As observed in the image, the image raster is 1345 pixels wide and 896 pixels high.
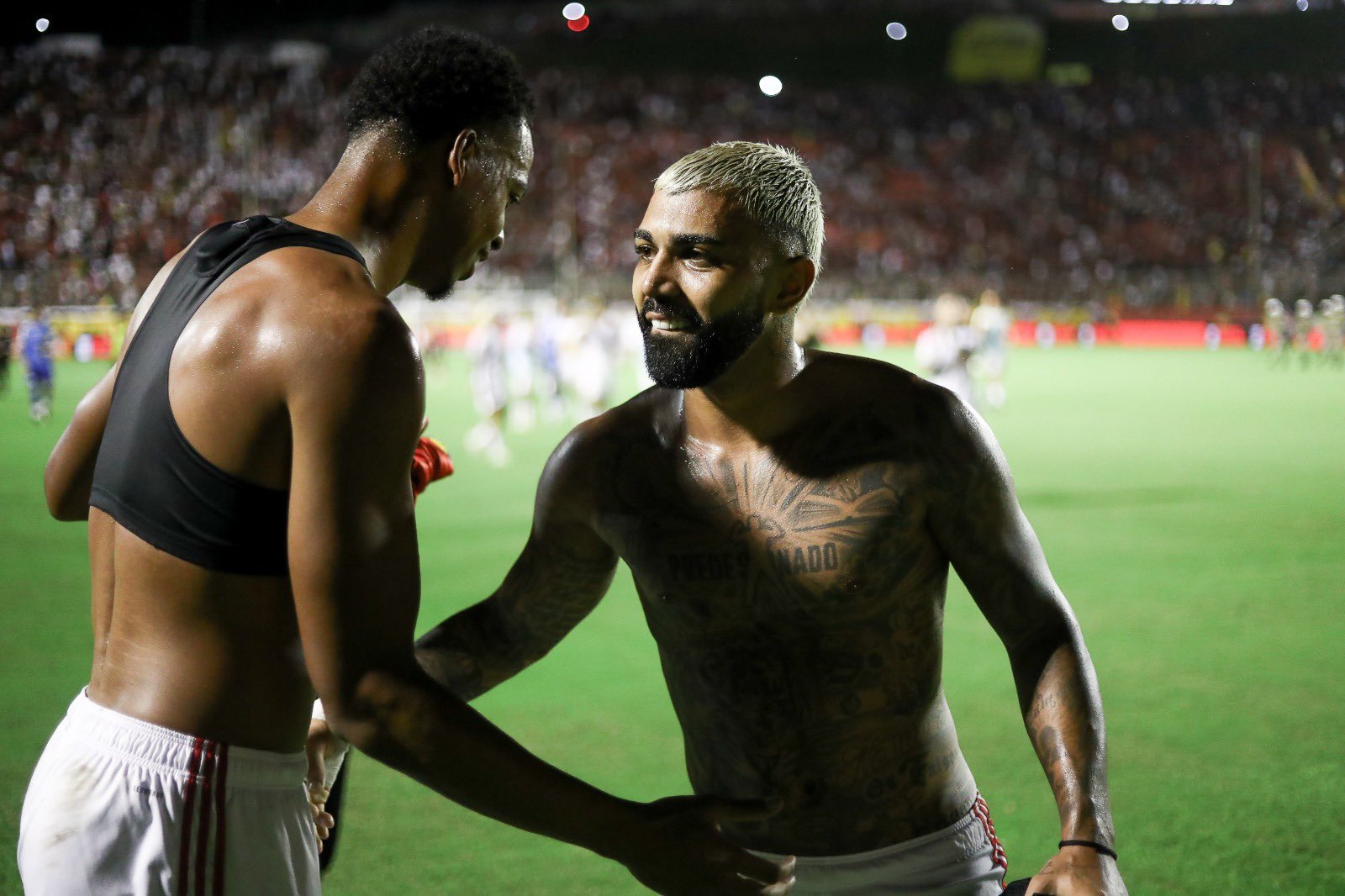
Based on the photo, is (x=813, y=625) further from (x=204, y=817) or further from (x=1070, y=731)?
(x=204, y=817)

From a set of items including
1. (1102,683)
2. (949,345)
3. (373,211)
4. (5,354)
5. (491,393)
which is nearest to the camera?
(373,211)

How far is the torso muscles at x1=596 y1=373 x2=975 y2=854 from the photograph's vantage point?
231 cm

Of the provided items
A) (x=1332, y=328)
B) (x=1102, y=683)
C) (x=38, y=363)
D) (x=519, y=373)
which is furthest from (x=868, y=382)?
(x=1332, y=328)

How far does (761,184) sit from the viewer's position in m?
2.31

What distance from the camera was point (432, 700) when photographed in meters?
1.71

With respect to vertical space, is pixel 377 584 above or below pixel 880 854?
above

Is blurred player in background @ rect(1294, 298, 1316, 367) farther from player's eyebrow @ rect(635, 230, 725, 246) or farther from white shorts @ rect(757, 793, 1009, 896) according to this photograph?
player's eyebrow @ rect(635, 230, 725, 246)

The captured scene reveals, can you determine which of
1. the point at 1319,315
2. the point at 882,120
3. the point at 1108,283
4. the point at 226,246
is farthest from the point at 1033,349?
the point at 226,246

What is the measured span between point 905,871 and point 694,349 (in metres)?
0.95

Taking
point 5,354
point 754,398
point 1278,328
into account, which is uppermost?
point 1278,328

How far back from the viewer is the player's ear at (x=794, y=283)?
238 centimetres

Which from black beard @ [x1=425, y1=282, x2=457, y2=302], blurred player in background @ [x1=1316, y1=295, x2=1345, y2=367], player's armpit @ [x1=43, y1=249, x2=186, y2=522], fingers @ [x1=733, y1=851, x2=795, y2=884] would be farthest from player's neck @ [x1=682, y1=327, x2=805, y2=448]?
blurred player in background @ [x1=1316, y1=295, x2=1345, y2=367]

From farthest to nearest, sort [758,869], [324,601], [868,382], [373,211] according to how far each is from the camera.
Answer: [868,382], [373,211], [758,869], [324,601]

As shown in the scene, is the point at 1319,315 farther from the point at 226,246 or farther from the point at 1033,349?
the point at 226,246
